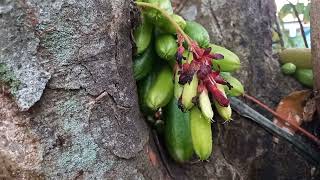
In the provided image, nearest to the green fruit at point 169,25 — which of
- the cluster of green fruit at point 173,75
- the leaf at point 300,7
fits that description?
the cluster of green fruit at point 173,75

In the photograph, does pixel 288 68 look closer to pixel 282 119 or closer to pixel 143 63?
pixel 282 119

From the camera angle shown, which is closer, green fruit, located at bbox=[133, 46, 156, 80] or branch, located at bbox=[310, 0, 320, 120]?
green fruit, located at bbox=[133, 46, 156, 80]

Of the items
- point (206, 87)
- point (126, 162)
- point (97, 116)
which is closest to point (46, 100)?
point (97, 116)

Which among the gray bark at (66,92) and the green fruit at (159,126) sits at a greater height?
the gray bark at (66,92)

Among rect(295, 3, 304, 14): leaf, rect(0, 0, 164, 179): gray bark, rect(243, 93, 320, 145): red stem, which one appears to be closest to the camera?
rect(0, 0, 164, 179): gray bark

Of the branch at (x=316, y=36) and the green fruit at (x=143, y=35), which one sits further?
the branch at (x=316, y=36)

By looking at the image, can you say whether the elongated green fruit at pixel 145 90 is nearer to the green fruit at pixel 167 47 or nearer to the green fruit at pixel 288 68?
the green fruit at pixel 167 47

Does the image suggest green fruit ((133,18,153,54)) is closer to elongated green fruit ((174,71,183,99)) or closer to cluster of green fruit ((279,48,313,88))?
elongated green fruit ((174,71,183,99))

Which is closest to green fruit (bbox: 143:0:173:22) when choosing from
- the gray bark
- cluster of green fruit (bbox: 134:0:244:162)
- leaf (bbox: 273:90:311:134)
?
cluster of green fruit (bbox: 134:0:244:162)
